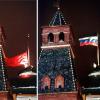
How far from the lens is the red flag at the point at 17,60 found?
12.5 feet

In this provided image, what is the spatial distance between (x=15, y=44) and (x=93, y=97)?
1.05 m

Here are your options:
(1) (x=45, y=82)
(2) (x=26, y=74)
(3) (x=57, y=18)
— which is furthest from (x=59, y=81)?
(3) (x=57, y=18)

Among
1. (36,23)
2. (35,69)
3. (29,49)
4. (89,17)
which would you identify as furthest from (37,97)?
(89,17)

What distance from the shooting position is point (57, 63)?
4043 millimetres

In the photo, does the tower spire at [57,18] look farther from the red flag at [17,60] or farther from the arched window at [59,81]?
the arched window at [59,81]

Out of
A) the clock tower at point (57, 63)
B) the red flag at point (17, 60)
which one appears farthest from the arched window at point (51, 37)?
the red flag at point (17, 60)

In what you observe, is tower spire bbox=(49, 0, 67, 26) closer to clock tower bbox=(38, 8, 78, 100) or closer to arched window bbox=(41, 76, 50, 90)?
clock tower bbox=(38, 8, 78, 100)

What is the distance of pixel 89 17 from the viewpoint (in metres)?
3.77

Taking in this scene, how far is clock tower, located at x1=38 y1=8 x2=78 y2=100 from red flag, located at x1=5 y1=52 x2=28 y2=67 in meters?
0.17

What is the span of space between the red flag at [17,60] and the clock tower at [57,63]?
0.56ft

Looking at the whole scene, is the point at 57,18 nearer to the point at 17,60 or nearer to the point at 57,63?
the point at 57,63

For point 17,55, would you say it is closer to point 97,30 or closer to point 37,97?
point 37,97

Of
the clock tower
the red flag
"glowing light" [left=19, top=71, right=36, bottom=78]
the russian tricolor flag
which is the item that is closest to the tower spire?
the clock tower

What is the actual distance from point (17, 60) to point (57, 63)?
19.8 inches
